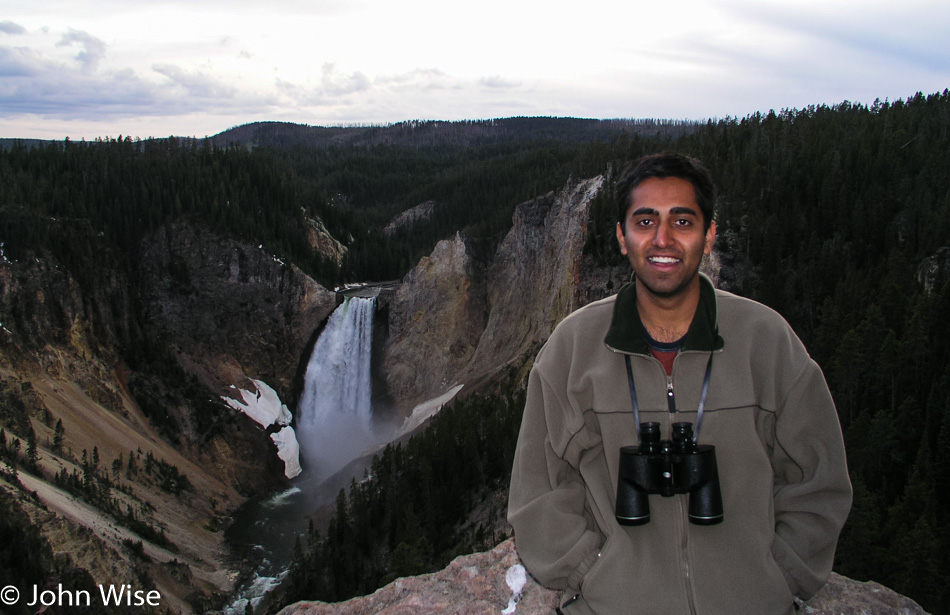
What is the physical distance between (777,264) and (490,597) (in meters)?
36.6

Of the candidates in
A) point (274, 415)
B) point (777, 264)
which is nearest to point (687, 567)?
point (777, 264)

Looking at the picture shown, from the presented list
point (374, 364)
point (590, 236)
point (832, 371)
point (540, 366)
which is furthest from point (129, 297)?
point (540, 366)

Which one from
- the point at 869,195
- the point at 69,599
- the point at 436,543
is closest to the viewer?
the point at 69,599

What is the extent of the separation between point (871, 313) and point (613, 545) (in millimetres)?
31299

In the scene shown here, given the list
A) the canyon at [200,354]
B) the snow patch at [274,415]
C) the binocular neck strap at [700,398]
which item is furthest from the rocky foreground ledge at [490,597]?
the snow patch at [274,415]

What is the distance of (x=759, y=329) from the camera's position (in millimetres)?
3367

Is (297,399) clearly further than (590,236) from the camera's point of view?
Yes

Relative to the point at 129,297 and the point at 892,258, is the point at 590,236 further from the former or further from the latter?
the point at 129,297

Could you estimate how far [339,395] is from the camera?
52031mm

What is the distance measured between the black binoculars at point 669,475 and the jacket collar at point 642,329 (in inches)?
15.8

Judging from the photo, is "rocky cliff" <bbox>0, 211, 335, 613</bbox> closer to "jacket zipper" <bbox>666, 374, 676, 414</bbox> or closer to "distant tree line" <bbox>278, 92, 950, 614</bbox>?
"distant tree line" <bbox>278, 92, 950, 614</bbox>

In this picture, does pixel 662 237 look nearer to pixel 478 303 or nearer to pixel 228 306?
pixel 478 303

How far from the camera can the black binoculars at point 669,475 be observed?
314 centimetres

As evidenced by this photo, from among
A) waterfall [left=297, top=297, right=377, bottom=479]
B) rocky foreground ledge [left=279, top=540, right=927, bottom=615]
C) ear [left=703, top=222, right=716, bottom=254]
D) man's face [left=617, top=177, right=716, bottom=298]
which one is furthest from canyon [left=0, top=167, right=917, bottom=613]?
ear [left=703, top=222, right=716, bottom=254]
